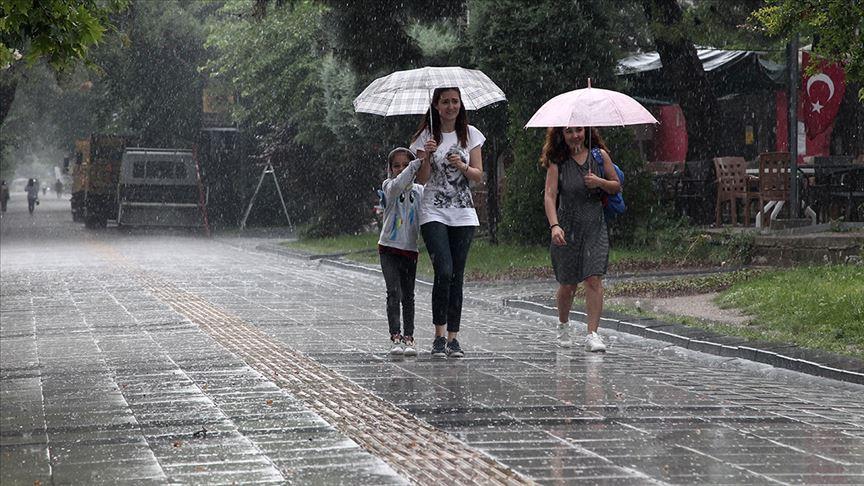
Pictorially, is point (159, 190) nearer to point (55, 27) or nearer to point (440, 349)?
point (440, 349)

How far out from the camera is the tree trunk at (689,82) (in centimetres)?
2158

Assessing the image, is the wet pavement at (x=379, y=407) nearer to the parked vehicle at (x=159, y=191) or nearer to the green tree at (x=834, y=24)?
the green tree at (x=834, y=24)

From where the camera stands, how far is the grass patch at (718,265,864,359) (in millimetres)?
10141

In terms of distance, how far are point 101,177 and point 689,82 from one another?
2449 centimetres

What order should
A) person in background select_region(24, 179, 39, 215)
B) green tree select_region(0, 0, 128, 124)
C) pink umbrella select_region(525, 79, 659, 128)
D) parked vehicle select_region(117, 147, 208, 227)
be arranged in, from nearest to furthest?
green tree select_region(0, 0, 128, 124) < pink umbrella select_region(525, 79, 659, 128) < parked vehicle select_region(117, 147, 208, 227) < person in background select_region(24, 179, 39, 215)

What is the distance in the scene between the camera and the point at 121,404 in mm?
7598

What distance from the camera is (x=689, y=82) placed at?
22297 mm

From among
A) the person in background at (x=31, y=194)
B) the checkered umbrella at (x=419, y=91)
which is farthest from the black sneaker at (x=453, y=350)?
the person in background at (x=31, y=194)

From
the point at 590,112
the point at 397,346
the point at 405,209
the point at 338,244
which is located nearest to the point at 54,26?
the point at 405,209

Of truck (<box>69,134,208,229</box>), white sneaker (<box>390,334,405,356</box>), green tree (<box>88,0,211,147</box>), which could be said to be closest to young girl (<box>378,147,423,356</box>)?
white sneaker (<box>390,334,405,356</box>)

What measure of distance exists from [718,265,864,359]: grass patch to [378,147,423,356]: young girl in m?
2.79

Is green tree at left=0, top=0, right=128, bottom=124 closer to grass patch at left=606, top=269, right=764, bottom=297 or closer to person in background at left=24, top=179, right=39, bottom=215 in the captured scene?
grass patch at left=606, top=269, right=764, bottom=297

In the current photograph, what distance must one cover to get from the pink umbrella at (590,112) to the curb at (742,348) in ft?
5.65

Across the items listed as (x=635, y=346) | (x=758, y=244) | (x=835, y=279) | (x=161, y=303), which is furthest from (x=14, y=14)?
(x=758, y=244)
